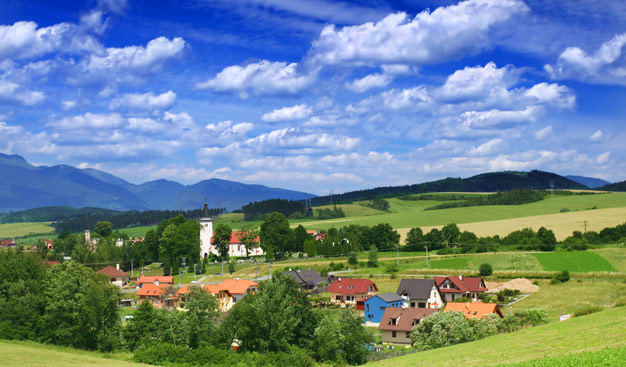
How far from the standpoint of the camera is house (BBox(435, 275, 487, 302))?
68.1 metres

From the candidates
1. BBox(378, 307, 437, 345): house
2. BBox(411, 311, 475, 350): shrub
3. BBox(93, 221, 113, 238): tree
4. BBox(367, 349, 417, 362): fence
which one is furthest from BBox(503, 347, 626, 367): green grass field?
BBox(93, 221, 113, 238): tree

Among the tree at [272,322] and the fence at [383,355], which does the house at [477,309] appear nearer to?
the fence at [383,355]

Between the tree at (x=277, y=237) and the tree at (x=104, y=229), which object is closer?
the tree at (x=277, y=237)

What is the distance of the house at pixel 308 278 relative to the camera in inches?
3177

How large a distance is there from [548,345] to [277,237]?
8502 cm

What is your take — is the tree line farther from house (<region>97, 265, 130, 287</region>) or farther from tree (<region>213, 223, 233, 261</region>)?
tree (<region>213, 223, 233, 261</region>)

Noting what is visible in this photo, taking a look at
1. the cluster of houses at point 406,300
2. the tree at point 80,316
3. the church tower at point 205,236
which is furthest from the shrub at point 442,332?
the church tower at point 205,236

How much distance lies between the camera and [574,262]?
76812 mm

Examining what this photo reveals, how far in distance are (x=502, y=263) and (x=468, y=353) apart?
186ft

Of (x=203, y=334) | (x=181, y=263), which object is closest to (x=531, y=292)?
→ (x=203, y=334)

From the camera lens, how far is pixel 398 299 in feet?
206

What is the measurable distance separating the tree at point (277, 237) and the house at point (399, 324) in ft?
186

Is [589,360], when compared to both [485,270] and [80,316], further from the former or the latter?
[485,270]

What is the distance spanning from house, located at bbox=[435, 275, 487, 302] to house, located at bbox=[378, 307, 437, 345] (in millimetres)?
16415
